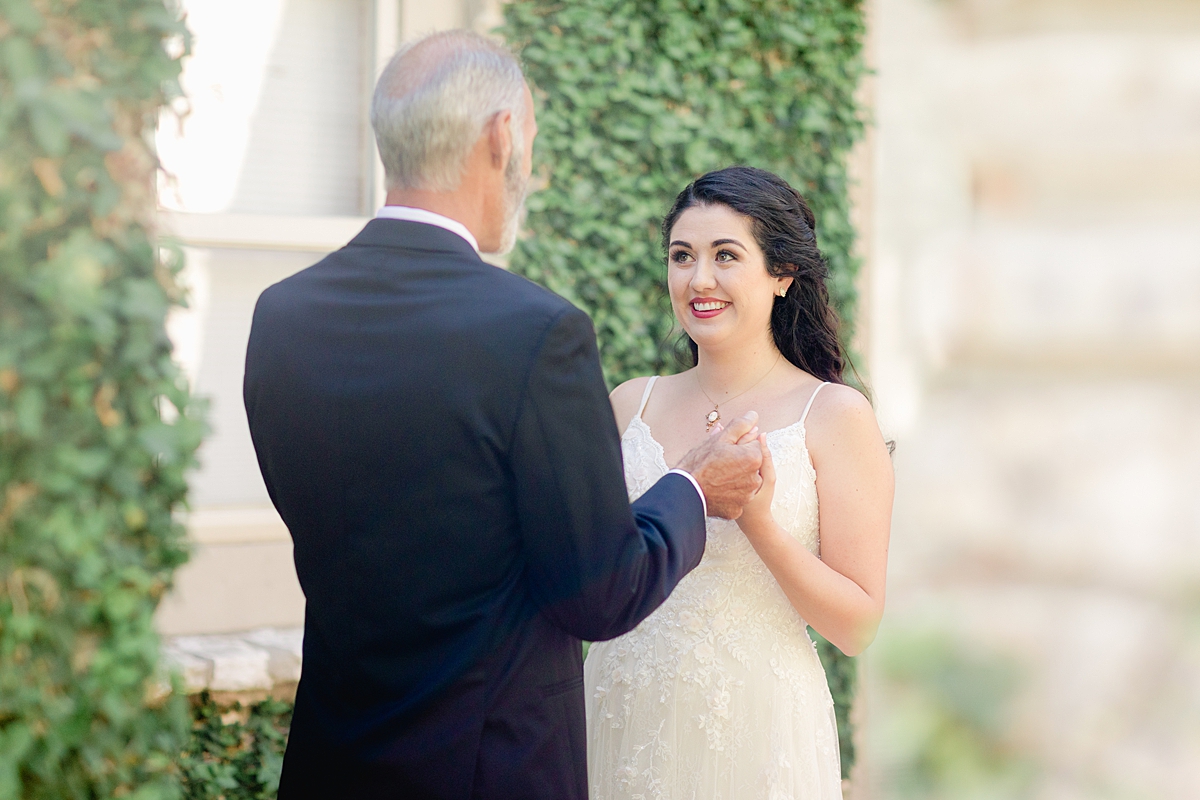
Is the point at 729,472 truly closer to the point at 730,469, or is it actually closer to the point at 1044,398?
the point at 730,469

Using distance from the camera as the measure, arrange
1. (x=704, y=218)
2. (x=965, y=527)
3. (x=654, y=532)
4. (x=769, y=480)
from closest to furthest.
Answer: (x=965, y=527)
(x=654, y=532)
(x=769, y=480)
(x=704, y=218)

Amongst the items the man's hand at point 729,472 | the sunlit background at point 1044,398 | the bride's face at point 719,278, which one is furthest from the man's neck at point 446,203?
the sunlit background at point 1044,398

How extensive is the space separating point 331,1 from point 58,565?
8.08ft

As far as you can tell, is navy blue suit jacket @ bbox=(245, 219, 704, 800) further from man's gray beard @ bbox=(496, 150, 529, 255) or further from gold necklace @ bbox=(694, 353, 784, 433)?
gold necklace @ bbox=(694, 353, 784, 433)

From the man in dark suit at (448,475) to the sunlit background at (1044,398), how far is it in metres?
1.14

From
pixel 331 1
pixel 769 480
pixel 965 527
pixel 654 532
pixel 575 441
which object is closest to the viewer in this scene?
pixel 965 527

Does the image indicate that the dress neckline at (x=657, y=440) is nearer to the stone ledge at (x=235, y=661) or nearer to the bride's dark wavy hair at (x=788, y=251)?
the bride's dark wavy hair at (x=788, y=251)

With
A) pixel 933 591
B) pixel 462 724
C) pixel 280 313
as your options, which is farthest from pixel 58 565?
pixel 933 591

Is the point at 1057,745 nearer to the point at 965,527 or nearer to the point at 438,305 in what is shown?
the point at 965,527

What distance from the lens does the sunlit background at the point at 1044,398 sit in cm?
31

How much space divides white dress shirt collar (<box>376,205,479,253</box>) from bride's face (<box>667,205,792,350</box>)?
0.91 m

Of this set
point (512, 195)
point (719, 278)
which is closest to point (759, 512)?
point (719, 278)

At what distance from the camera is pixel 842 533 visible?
236cm

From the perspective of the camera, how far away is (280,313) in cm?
175
